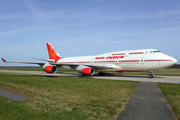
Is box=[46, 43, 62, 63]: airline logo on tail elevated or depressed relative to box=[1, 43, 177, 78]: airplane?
elevated

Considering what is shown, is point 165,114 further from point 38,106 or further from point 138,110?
point 38,106

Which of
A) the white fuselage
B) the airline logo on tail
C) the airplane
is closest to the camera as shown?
the white fuselage

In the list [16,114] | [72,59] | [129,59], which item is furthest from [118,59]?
[16,114]

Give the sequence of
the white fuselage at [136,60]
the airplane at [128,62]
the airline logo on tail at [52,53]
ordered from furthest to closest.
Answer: the airline logo on tail at [52,53], the airplane at [128,62], the white fuselage at [136,60]

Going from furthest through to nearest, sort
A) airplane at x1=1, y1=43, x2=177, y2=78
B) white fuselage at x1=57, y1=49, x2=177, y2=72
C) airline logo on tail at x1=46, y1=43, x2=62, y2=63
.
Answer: airline logo on tail at x1=46, y1=43, x2=62, y2=63 → airplane at x1=1, y1=43, x2=177, y2=78 → white fuselage at x1=57, y1=49, x2=177, y2=72

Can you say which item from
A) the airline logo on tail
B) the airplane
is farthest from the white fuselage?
the airline logo on tail

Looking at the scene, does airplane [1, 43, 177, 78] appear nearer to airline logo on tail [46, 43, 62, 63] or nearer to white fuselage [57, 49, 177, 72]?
white fuselage [57, 49, 177, 72]

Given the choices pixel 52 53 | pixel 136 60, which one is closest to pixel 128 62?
pixel 136 60

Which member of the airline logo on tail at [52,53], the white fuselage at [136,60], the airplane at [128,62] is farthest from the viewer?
the airline logo on tail at [52,53]

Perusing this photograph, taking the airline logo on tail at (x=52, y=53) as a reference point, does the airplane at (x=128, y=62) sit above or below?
below

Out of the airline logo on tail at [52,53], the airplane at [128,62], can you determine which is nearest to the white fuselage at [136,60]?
the airplane at [128,62]

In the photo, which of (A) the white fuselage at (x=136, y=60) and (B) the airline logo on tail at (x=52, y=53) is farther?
(B) the airline logo on tail at (x=52, y=53)

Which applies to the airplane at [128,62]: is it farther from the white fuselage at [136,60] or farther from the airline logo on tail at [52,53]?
the airline logo on tail at [52,53]

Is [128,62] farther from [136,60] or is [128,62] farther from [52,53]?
[52,53]
